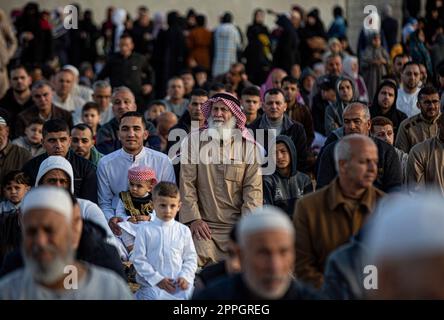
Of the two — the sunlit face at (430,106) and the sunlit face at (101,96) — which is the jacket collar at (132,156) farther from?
the sunlit face at (101,96)

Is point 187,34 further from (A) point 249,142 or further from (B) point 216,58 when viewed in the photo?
(A) point 249,142

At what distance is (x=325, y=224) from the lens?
7871 mm

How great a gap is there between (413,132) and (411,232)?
879 centimetres

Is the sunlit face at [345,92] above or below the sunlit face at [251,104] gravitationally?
above

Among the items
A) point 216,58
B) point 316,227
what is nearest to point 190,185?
point 316,227

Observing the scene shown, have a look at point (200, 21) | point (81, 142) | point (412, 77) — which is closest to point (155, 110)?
point (412, 77)

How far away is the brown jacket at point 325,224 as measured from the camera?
25.8ft

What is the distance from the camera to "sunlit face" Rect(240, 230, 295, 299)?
5867 millimetres

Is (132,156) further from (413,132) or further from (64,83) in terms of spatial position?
(64,83)

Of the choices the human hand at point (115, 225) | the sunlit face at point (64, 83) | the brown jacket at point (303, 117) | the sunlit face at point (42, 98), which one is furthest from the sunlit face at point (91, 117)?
the human hand at point (115, 225)

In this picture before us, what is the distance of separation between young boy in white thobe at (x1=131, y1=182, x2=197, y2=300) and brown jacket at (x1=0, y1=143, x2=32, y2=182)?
10.3 feet

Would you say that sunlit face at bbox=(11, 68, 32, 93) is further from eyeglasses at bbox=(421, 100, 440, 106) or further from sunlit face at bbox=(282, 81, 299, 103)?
eyeglasses at bbox=(421, 100, 440, 106)

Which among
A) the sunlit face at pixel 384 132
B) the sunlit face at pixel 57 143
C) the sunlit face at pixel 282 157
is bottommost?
the sunlit face at pixel 282 157

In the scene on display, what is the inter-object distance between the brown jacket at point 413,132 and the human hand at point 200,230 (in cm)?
311
